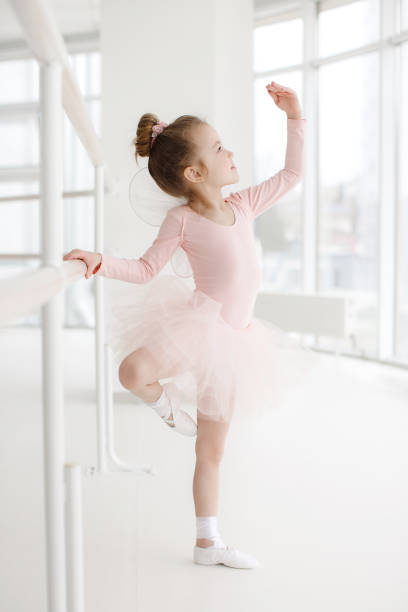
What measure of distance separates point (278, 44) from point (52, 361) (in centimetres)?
454

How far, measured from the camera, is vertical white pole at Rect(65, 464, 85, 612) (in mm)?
715

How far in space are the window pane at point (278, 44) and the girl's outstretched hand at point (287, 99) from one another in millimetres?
3483

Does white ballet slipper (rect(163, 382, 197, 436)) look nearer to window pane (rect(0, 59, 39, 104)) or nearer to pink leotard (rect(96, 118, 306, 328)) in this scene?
pink leotard (rect(96, 118, 306, 328))

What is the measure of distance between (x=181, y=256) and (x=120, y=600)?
0.73 m

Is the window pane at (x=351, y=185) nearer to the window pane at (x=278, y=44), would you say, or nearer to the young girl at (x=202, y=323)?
the window pane at (x=278, y=44)

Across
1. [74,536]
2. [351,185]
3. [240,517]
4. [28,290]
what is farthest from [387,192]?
[28,290]

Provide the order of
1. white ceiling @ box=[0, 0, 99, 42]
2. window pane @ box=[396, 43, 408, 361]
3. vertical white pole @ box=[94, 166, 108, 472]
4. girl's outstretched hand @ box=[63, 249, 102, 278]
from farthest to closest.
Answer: white ceiling @ box=[0, 0, 99, 42], window pane @ box=[396, 43, 408, 361], vertical white pole @ box=[94, 166, 108, 472], girl's outstretched hand @ box=[63, 249, 102, 278]

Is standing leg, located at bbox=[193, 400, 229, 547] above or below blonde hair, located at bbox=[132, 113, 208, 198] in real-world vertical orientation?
below

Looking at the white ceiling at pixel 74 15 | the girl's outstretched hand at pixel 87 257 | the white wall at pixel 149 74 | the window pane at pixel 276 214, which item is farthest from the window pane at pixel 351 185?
the girl's outstretched hand at pixel 87 257

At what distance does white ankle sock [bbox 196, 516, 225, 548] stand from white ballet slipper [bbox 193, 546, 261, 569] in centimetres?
1

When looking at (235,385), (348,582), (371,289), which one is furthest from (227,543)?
(371,289)

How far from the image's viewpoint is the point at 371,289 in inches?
165

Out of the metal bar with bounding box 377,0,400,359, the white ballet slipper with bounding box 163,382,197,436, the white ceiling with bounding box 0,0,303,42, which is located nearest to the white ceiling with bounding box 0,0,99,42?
the white ceiling with bounding box 0,0,303,42

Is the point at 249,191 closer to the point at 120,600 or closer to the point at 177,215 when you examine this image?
the point at 177,215
